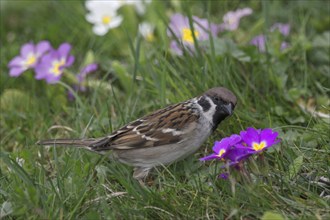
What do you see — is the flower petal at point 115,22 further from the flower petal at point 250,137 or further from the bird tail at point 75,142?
the flower petal at point 250,137

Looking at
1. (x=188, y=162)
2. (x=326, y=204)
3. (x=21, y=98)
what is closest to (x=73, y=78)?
(x=21, y=98)

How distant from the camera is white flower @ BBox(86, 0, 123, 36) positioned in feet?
19.8

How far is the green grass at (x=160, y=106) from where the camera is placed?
11.0 feet

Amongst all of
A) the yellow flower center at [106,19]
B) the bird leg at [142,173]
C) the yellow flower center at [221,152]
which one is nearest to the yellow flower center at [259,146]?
the yellow flower center at [221,152]

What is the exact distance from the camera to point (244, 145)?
11.5 ft

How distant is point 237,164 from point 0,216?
1.20 metres

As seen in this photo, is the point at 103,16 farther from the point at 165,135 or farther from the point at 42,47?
the point at 165,135

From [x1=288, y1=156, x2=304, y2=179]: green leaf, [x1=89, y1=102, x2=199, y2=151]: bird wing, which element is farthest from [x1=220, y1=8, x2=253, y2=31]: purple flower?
[x1=288, y1=156, x2=304, y2=179]: green leaf

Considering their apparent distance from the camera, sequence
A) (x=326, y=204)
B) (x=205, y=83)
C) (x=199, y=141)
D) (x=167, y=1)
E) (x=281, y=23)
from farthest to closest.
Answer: (x=167, y=1), (x=281, y=23), (x=205, y=83), (x=199, y=141), (x=326, y=204)

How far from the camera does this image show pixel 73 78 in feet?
18.2

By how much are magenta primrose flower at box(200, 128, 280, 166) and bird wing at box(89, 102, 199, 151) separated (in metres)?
0.70

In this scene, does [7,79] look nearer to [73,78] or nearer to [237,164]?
[73,78]

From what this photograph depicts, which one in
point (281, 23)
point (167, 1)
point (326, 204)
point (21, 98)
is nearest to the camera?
point (326, 204)

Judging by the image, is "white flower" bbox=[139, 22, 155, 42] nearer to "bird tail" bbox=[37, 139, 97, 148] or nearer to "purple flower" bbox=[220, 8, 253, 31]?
"purple flower" bbox=[220, 8, 253, 31]
